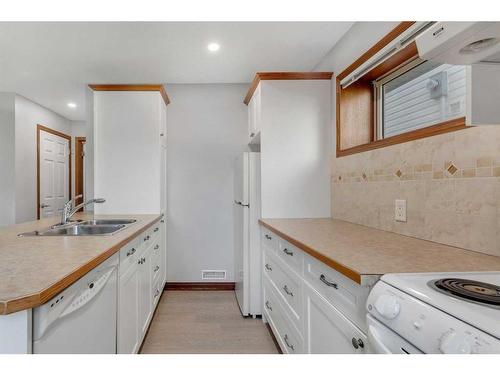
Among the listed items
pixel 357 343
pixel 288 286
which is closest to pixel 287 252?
pixel 288 286

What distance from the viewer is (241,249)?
2.75 meters

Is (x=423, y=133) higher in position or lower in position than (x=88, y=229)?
higher

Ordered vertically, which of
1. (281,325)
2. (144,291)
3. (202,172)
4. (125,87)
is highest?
(125,87)

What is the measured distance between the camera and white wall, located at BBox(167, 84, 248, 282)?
3.46 metres

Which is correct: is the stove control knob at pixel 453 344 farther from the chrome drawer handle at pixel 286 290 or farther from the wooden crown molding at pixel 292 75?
the wooden crown molding at pixel 292 75

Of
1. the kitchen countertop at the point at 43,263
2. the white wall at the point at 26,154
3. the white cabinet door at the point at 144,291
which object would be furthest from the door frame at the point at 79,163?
the kitchen countertop at the point at 43,263

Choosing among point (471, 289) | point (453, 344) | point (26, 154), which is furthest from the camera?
point (26, 154)

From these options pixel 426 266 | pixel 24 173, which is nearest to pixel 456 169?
pixel 426 266

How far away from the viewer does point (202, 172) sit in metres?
3.49

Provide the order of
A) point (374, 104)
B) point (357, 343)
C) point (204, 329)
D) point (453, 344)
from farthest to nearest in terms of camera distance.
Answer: point (204, 329) < point (374, 104) < point (357, 343) < point (453, 344)

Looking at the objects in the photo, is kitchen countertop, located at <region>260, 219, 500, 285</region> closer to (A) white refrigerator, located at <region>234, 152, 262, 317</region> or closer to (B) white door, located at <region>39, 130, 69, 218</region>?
(A) white refrigerator, located at <region>234, 152, 262, 317</region>

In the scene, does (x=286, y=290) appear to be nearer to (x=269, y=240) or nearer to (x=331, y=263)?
(x=269, y=240)

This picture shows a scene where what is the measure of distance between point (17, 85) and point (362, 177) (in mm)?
3902

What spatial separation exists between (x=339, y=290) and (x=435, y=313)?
17.9 inches
